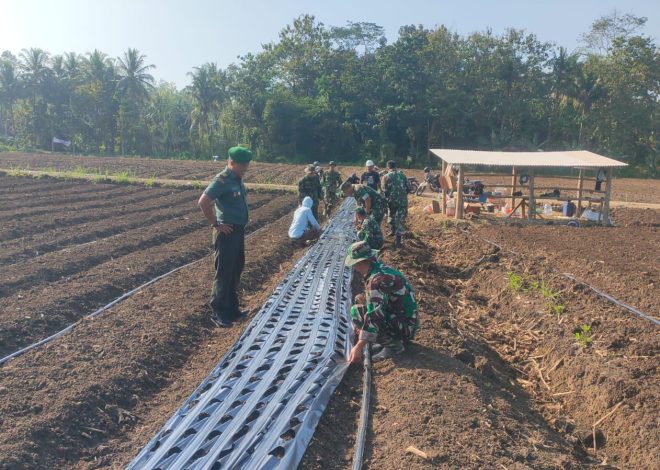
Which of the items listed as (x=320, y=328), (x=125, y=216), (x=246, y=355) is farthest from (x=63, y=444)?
(x=125, y=216)

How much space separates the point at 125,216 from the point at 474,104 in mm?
33352

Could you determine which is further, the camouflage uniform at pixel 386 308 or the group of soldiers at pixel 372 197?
the group of soldiers at pixel 372 197

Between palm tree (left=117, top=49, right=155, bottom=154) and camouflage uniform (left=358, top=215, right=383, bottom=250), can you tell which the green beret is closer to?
camouflage uniform (left=358, top=215, right=383, bottom=250)

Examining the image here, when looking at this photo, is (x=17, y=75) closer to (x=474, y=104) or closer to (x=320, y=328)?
(x=474, y=104)

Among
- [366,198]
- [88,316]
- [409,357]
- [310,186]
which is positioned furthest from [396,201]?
[88,316]

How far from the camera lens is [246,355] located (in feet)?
16.6

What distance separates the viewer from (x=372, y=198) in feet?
31.1

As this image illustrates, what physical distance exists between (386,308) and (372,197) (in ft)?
15.6

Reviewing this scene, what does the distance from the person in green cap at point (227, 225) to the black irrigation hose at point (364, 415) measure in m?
1.82

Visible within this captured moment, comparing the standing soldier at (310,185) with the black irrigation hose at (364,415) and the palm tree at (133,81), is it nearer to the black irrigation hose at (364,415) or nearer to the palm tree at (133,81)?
the black irrigation hose at (364,415)

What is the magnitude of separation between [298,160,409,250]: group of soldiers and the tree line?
28.4 metres

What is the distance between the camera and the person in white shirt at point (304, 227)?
10.4 m

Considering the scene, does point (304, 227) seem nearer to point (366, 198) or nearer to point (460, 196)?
point (366, 198)

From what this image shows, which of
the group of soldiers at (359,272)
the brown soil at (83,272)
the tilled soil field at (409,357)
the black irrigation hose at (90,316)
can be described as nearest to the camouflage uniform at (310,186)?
the tilled soil field at (409,357)
